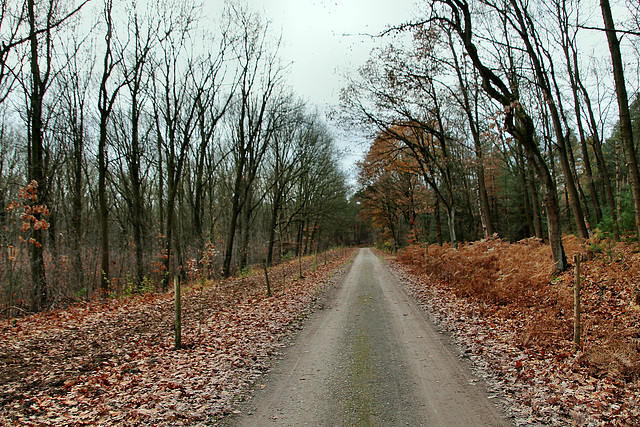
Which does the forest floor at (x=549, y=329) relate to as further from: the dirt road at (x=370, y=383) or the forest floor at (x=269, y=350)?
the dirt road at (x=370, y=383)

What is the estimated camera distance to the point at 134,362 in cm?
601

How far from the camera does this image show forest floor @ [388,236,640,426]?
12.8 ft

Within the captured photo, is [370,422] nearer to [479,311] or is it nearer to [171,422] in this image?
[171,422]

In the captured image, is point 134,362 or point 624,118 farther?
point 624,118

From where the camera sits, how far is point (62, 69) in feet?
50.4

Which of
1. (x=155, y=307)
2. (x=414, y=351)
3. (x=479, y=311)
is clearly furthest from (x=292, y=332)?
(x=155, y=307)

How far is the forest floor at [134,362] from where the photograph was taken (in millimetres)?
4215

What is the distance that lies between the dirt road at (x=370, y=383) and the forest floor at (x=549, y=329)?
0.45 meters

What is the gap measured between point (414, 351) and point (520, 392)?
6.49 ft

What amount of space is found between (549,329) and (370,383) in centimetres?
344

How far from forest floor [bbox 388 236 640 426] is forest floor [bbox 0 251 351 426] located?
350cm

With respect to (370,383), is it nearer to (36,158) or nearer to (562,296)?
(562,296)

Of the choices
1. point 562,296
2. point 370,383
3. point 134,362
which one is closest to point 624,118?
point 562,296

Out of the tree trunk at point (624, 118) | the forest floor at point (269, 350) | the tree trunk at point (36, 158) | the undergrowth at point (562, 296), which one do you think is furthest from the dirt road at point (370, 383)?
the tree trunk at point (36, 158)
